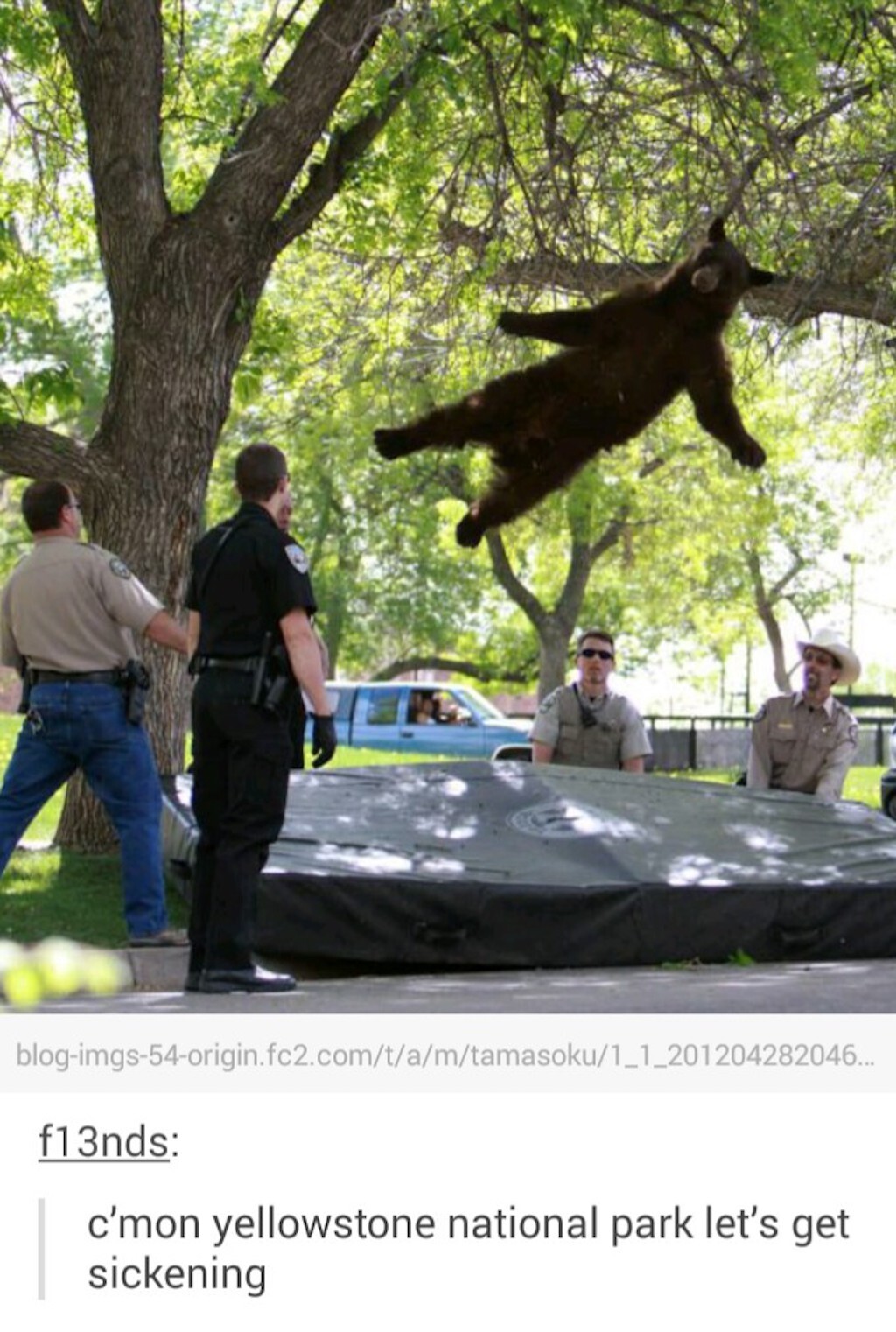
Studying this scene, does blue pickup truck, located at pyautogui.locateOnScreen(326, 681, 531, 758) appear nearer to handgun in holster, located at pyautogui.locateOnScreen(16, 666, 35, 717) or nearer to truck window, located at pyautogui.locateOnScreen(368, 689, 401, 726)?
truck window, located at pyautogui.locateOnScreen(368, 689, 401, 726)

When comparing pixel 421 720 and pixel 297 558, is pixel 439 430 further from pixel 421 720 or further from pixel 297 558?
pixel 421 720

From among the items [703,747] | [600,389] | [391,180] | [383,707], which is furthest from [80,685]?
[703,747]

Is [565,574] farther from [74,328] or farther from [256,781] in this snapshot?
[256,781]

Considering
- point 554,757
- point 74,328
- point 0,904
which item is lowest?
point 0,904

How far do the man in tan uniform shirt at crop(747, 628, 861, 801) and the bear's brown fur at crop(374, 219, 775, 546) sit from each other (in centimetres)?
139

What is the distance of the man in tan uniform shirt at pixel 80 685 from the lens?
280 inches

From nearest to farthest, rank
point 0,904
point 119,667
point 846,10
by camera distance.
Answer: point 119,667 < point 0,904 < point 846,10

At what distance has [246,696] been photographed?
5.99 meters

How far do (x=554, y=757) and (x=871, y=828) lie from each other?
1983mm

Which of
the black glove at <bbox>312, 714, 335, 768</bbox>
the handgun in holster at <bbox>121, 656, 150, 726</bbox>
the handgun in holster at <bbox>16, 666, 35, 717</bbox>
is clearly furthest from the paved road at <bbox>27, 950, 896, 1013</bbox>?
the handgun in holster at <bbox>16, 666, 35, 717</bbox>

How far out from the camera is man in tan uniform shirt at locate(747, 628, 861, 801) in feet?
31.3

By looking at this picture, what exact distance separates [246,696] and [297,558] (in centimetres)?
47
